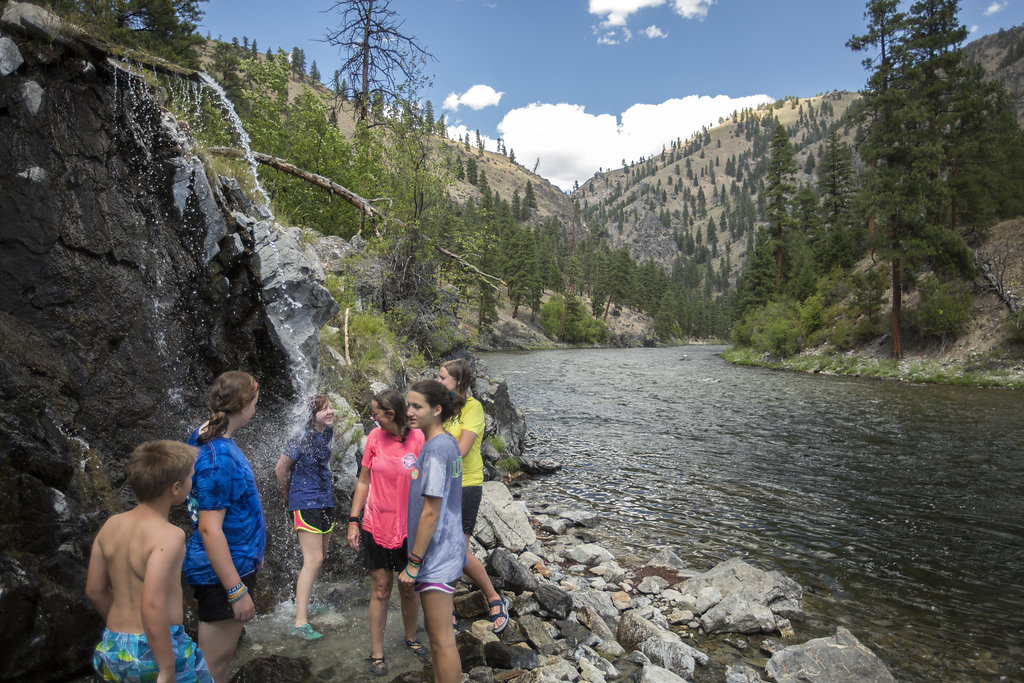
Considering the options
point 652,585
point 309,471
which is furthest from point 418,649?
point 652,585

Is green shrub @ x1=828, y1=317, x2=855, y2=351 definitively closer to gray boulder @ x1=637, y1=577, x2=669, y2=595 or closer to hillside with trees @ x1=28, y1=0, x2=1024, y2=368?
hillside with trees @ x1=28, y1=0, x2=1024, y2=368

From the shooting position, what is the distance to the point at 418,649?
Result: 4.77 metres

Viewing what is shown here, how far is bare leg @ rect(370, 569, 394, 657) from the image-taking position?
4.47m

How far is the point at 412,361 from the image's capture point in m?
11.5

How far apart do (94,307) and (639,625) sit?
6.85 metres

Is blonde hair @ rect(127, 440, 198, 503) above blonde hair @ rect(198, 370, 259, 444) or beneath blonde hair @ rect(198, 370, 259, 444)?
beneath

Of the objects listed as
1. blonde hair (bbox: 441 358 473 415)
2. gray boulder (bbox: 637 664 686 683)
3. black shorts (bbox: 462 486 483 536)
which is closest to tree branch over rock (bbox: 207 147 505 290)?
blonde hair (bbox: 441 358 473 415)

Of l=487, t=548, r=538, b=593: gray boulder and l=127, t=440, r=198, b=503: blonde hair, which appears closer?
l=127, t=440, r=198, b=503: blonde hair

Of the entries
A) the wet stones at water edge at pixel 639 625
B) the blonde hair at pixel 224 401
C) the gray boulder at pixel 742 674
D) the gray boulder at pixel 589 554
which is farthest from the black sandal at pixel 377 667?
the gray boulder at pixel 589 554

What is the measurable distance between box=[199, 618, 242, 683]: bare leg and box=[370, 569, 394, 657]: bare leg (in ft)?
3.99

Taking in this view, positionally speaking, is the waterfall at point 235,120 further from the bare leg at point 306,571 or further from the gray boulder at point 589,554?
the gray boulder at point 589,554

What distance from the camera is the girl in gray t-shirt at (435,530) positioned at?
3592 millimetres

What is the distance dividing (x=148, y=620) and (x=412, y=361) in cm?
898

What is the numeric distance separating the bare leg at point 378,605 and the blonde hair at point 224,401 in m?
1.97
